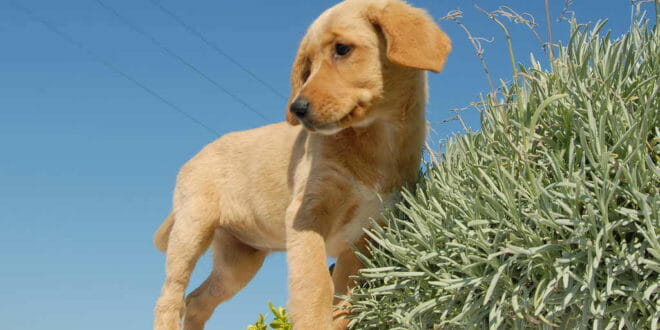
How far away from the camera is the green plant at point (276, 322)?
4711 mm

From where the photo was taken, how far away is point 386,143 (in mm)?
3268

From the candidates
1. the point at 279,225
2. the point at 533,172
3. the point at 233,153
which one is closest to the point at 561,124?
the point at 533,172

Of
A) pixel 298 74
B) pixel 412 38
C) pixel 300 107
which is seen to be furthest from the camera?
pixel 298 74

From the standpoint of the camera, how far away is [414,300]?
2.74 meters

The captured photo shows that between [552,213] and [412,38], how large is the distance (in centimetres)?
114

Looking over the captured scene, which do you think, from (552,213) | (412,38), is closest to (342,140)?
(412,38)

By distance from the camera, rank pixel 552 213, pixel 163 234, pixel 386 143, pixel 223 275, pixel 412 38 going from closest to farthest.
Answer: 1. pixel 552 213
2. pixel 412 38
3. pixel 386 143
4. pixel 223 275
5. pixel 163 234

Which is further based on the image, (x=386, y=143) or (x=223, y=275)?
(x=223, y=275)

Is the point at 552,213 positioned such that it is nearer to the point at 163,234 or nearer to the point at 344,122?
the point at 344,122

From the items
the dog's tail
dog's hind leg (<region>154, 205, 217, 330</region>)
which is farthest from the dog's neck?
the dog's tail

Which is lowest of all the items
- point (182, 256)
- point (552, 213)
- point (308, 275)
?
point (552, 213)

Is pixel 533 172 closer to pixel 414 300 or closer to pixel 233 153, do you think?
pixel 414 300

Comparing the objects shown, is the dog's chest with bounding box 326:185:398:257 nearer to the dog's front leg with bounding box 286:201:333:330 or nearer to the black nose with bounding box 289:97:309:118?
the dog's front leg with bounding box 286:201:333:330

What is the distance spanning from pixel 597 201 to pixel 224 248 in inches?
112
